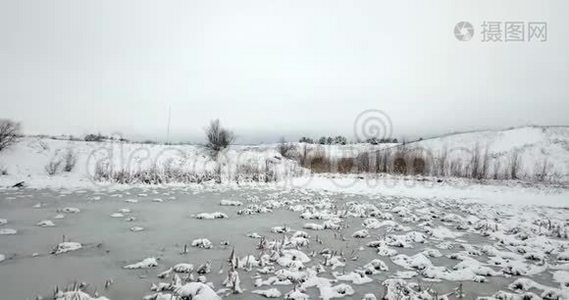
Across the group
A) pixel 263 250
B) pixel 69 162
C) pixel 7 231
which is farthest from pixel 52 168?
pixel 263 250

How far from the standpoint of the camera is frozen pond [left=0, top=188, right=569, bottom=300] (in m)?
4.39

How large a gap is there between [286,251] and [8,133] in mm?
26888

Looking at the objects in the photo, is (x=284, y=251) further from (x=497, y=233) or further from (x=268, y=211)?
(x=497, y=233)

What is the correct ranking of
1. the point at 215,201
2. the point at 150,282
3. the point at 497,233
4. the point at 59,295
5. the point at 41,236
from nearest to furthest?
the point at 59,295 < the point at 150,282 < the point at 41,236 < the point at 497,233 < the point at 215,201

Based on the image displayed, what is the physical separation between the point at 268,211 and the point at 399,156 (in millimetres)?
24646

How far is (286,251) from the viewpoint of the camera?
5.84 metres

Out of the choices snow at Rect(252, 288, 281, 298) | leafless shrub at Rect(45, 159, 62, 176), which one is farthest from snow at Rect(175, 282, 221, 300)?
leafless shrub at Rect(45, 159, 62, 176)

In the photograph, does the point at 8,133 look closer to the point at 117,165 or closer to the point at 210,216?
the point at 117,165

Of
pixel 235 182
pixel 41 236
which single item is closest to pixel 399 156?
pixel 235 182

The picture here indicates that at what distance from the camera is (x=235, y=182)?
2039 cm

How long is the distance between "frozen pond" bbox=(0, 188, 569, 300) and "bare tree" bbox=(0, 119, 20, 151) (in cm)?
1728

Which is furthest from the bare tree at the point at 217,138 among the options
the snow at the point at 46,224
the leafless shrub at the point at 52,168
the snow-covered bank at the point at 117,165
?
the snow at the point at 46,224

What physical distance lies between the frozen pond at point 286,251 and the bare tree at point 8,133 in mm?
17277

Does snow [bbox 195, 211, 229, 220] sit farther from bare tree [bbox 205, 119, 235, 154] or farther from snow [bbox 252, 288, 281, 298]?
bare tree [bbox 205, 119, 235, 154]
